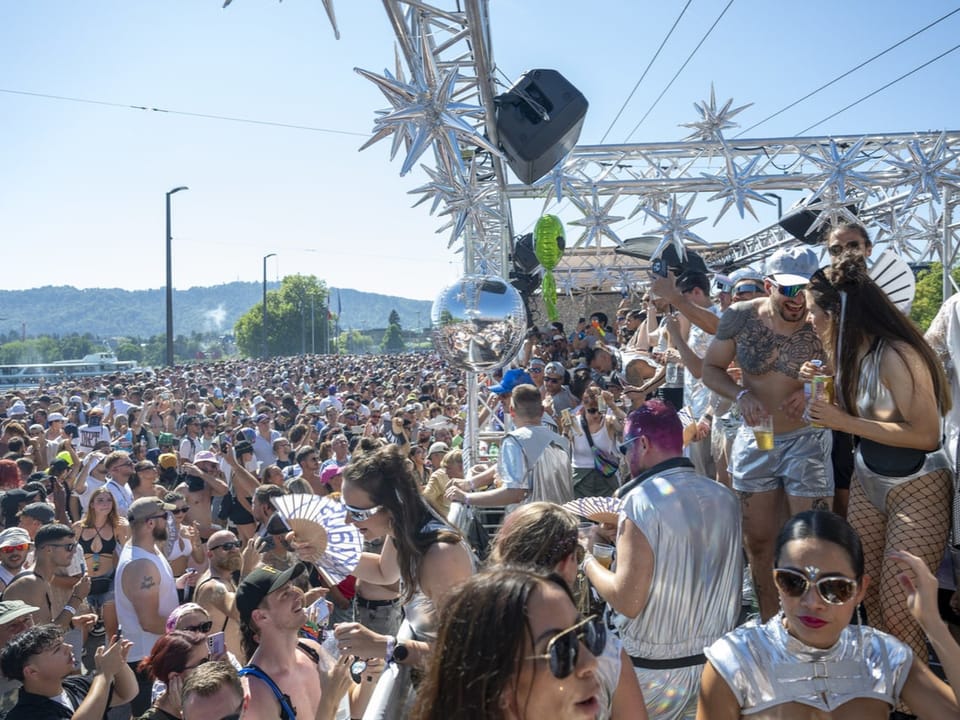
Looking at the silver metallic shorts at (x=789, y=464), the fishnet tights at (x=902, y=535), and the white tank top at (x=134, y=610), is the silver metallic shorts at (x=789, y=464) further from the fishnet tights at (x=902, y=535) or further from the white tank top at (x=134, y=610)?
the white tank top at (x=134, y=610)

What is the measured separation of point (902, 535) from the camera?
2.96 m

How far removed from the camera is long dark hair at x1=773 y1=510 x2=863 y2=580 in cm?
245

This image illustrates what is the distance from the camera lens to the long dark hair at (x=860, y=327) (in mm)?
3068

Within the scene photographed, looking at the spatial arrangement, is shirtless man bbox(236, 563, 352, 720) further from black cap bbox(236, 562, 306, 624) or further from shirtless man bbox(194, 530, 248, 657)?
shirtless man bbox(194, 530, 248, 657)

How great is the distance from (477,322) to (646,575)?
11.7 feet

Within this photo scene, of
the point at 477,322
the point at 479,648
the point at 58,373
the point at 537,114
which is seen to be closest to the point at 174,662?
the point at 479,648

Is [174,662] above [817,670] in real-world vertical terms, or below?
below

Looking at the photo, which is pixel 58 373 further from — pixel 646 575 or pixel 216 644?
pixel 646 575

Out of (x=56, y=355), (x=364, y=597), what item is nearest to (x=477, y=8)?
(x=364, y=597)

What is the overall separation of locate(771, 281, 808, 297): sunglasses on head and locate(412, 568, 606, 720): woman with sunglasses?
7.76 feet

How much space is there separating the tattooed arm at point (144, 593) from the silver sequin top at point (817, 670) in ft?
12.8

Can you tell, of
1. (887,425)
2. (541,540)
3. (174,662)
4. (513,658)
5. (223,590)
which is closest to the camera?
(513,658)

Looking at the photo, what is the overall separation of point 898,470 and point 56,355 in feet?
504

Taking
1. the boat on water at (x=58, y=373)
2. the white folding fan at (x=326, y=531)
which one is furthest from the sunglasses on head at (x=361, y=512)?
the boat on water at (x=58, y=373)
